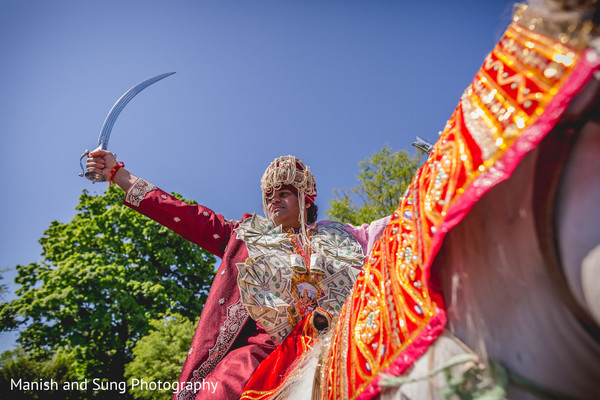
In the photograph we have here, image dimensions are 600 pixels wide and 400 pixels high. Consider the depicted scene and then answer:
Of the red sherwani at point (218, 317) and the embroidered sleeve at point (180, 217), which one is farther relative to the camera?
the embroidered sleeve at point (180, 217)

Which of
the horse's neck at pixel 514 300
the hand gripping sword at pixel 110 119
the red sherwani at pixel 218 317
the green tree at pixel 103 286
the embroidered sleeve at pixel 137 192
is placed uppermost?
the green tree at pixel 103 286

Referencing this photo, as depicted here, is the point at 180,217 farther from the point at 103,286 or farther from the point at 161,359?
the point at 103,286

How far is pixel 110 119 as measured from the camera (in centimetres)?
319

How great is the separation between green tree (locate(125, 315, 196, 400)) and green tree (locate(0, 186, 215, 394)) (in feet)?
9.25

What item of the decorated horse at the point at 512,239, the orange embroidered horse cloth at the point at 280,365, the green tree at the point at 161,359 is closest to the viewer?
the decorated horse at the point at 512,239

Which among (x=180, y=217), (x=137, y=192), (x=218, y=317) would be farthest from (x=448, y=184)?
(x=137, y=192)

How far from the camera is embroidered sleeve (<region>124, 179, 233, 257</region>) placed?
2.95m

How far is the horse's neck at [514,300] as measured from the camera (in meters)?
0.69

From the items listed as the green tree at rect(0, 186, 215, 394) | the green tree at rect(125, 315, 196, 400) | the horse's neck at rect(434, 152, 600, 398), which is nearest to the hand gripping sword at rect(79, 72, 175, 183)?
the horse's neck at rect(434, 152, 600, 398)

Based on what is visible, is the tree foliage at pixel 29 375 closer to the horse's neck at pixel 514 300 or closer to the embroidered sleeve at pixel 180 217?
the embroidered sleeve at pixel 180 217

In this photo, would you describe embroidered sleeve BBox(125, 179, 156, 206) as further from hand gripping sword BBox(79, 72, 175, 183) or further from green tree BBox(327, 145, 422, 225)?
green tree BBox(327, 145, 422, 225)

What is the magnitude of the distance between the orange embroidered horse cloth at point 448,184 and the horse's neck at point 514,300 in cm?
Result: 7

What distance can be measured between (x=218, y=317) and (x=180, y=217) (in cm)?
88

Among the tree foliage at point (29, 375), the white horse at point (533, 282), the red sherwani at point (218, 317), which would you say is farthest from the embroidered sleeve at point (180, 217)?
the tree foliage at point (29, 375)
